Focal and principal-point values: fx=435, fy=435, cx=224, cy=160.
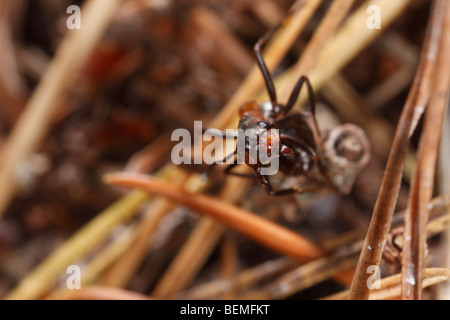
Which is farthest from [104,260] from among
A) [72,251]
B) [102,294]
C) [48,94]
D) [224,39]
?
[224,39]

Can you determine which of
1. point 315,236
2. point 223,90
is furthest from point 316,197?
point 223,90

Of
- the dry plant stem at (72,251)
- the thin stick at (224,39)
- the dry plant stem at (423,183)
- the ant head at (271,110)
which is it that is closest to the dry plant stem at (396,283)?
the dry plant stem at (423,183)

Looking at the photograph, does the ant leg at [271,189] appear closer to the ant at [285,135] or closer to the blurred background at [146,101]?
the ant at [285,135]

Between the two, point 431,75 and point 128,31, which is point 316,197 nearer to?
point 431,75

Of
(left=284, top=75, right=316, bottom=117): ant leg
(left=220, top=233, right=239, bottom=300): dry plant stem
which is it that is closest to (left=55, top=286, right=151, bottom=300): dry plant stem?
(left=220, top=233, right=239, bottom=300): dry plant stem

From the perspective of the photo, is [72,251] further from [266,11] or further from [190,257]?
[266,11]

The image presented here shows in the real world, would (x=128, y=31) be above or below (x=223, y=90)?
above
